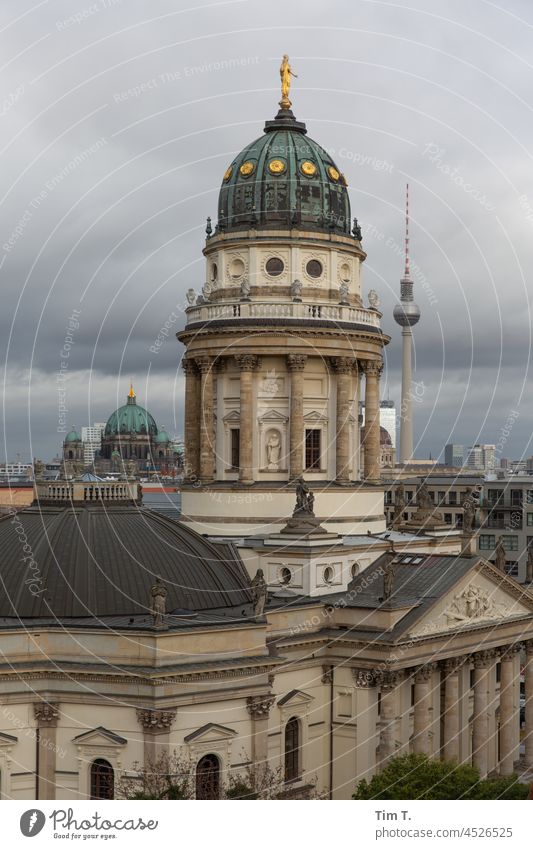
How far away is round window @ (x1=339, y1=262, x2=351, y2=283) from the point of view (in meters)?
76.8

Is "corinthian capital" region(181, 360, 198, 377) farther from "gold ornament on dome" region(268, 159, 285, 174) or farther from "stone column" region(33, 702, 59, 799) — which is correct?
"stone column" region(33, 702, 59, 799)

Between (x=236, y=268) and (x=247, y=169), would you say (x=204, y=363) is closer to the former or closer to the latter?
(x=236, y=268)

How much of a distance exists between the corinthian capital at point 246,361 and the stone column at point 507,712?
21298 mm

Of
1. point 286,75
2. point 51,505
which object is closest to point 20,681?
point 51,505

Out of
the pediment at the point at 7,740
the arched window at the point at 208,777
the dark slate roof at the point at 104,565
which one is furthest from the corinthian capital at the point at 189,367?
the pediment at the point at 7,740

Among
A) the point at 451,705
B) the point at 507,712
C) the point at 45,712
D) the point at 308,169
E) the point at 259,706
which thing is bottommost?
the point at 507,712

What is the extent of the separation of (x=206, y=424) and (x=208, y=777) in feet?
80.6

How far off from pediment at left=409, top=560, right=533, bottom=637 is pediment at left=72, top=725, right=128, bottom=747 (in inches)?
655

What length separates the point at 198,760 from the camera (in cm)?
5628

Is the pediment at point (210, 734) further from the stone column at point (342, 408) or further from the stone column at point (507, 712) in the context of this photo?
the stone column at point (507, 712)

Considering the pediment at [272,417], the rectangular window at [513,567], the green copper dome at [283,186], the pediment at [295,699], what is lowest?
the pediment at [295,699]

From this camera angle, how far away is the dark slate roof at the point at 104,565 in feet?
192

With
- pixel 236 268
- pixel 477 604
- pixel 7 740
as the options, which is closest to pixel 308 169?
pixel 236 268

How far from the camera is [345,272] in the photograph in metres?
77.0
